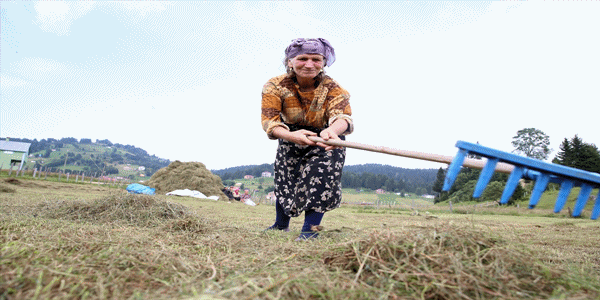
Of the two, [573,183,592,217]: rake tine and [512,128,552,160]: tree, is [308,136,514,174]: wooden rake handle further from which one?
[512,128,552,160]: tree

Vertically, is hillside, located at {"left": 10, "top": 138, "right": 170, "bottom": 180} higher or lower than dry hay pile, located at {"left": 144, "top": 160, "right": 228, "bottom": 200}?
lower

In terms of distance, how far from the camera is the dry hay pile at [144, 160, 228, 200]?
17.3 metres

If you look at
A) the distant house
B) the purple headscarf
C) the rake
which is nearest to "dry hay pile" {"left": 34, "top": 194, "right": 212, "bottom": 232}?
the purple headscarf

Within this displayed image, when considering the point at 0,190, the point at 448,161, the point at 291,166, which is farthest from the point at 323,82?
the point at 0,190

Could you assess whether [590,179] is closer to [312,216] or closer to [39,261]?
[312,216]

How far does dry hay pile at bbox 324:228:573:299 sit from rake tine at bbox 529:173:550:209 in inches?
13.5

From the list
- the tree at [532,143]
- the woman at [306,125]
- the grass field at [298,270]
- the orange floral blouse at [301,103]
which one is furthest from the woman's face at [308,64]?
the tree at [532,143]

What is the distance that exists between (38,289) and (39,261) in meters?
0.34

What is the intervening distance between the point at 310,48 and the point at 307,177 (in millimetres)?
1149

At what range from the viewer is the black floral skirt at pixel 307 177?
2.88 metres

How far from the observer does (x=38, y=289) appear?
1.01 metres

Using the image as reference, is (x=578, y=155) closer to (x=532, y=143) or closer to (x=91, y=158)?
(x=532, y=143)

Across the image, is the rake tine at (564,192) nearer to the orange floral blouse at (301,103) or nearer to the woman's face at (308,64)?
the orange floral blouse at (301,103)

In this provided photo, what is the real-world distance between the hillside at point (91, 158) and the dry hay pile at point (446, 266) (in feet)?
309
